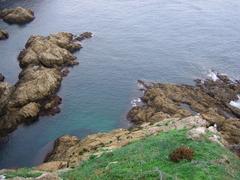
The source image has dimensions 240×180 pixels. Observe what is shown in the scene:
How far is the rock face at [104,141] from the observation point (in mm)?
45609

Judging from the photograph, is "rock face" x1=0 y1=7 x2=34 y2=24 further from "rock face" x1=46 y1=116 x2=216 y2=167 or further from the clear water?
"rock face" x1=46 y1=116 x2=216 y2=167

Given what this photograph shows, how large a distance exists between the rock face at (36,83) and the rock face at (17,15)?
17525 mm

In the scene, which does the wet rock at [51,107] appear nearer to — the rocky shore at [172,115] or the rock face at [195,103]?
the rocky shore at [172,115]

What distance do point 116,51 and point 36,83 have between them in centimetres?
2709

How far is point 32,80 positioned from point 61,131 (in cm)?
1325

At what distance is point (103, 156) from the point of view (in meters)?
36.0

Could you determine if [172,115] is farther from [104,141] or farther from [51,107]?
[51,107]

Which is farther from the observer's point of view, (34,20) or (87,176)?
(34,20)

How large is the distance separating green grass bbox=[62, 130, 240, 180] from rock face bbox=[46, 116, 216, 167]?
8101 mm

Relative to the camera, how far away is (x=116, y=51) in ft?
307

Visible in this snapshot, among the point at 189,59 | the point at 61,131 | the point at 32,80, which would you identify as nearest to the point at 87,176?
the point at 61,131

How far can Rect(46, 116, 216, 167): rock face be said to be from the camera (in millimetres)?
45609

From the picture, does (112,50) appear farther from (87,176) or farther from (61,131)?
(87,176)

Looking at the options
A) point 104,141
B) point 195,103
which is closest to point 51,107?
point 104,141
